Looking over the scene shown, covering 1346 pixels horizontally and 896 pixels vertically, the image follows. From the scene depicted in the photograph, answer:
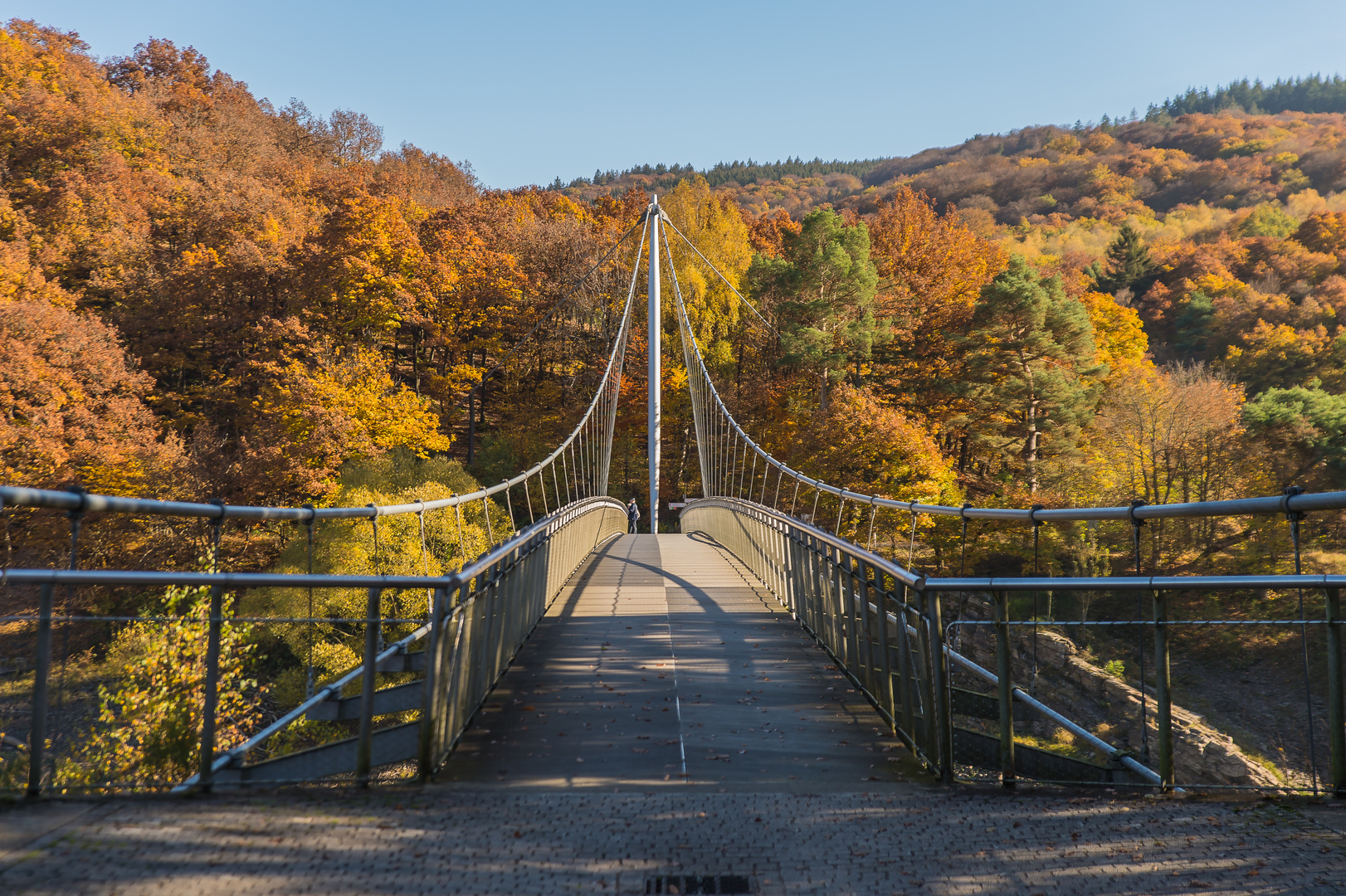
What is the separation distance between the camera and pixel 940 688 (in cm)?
343

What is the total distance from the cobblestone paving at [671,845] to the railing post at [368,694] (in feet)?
0.62

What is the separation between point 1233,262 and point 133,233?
49.1 m

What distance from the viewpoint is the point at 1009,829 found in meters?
2.79

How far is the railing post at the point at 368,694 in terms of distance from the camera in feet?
10.4

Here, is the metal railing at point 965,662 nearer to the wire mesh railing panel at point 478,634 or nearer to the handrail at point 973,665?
the handrail at point 973,665

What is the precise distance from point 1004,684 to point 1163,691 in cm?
59

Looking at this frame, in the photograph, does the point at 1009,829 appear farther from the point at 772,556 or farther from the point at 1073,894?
the point at 772,556

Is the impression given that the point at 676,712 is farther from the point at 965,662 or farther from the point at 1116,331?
the point at 1116,331

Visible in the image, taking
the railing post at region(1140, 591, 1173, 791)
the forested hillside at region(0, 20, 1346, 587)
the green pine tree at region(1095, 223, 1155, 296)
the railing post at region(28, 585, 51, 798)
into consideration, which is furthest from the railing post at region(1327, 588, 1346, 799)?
the green pine tree at region(1095, 223, 1155, 296)

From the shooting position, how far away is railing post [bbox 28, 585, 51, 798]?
2.90 m

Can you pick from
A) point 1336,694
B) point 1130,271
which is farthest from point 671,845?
point 1130,271

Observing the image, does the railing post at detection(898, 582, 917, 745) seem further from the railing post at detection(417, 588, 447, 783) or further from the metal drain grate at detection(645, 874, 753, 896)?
the railing post at detection(417, 588, 447, 783)

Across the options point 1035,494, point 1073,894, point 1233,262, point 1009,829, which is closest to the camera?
point 1073,894

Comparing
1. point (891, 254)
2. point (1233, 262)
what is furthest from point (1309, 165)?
point (891, 254)
